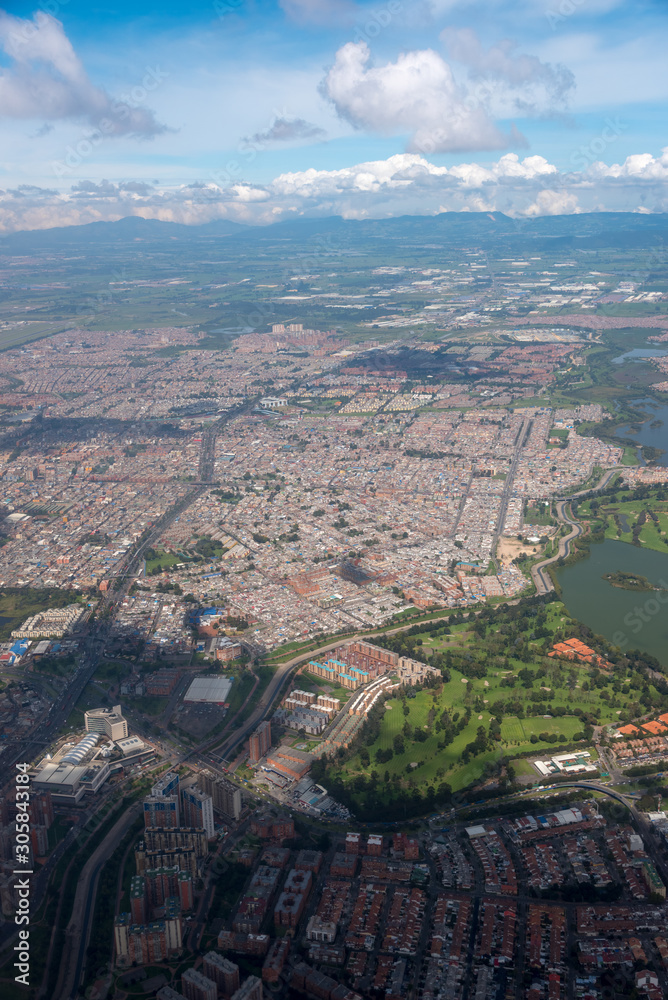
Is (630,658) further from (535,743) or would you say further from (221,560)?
(221,560)

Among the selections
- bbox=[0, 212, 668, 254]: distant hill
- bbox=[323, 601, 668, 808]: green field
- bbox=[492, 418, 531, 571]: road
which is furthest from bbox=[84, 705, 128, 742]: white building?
bbox=[0, 212, 668, 254]: distant hill

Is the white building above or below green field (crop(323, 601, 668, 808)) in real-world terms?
above

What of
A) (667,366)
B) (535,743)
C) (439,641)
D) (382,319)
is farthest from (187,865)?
(382,319)

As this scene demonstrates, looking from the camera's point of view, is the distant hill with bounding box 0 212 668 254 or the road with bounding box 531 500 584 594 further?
the distant hill with bounding box 0 212 668 254

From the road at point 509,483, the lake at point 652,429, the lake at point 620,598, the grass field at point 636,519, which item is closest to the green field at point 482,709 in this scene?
the lake at point 620,598

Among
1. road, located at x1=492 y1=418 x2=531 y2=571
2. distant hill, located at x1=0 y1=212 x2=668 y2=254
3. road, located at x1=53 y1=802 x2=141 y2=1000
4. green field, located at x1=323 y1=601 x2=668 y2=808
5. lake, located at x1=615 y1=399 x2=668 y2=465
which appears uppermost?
distant hill, located at x1=0 y1=212 x2=668 y2=254

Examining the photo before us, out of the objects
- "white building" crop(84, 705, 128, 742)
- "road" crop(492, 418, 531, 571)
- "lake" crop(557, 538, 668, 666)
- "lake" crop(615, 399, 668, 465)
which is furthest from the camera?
"lake" crop(615, 399, 668, 465)

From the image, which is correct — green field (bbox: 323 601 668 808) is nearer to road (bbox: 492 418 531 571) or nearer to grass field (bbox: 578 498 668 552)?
road (bbox: 492 418 531 571)

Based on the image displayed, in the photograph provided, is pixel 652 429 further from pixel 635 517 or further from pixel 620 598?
pixel 620 598

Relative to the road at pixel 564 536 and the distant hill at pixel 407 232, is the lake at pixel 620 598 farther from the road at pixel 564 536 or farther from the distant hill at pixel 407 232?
the distant hill at pixel 407 232

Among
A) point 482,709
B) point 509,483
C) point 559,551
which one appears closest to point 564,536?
point 559,551
